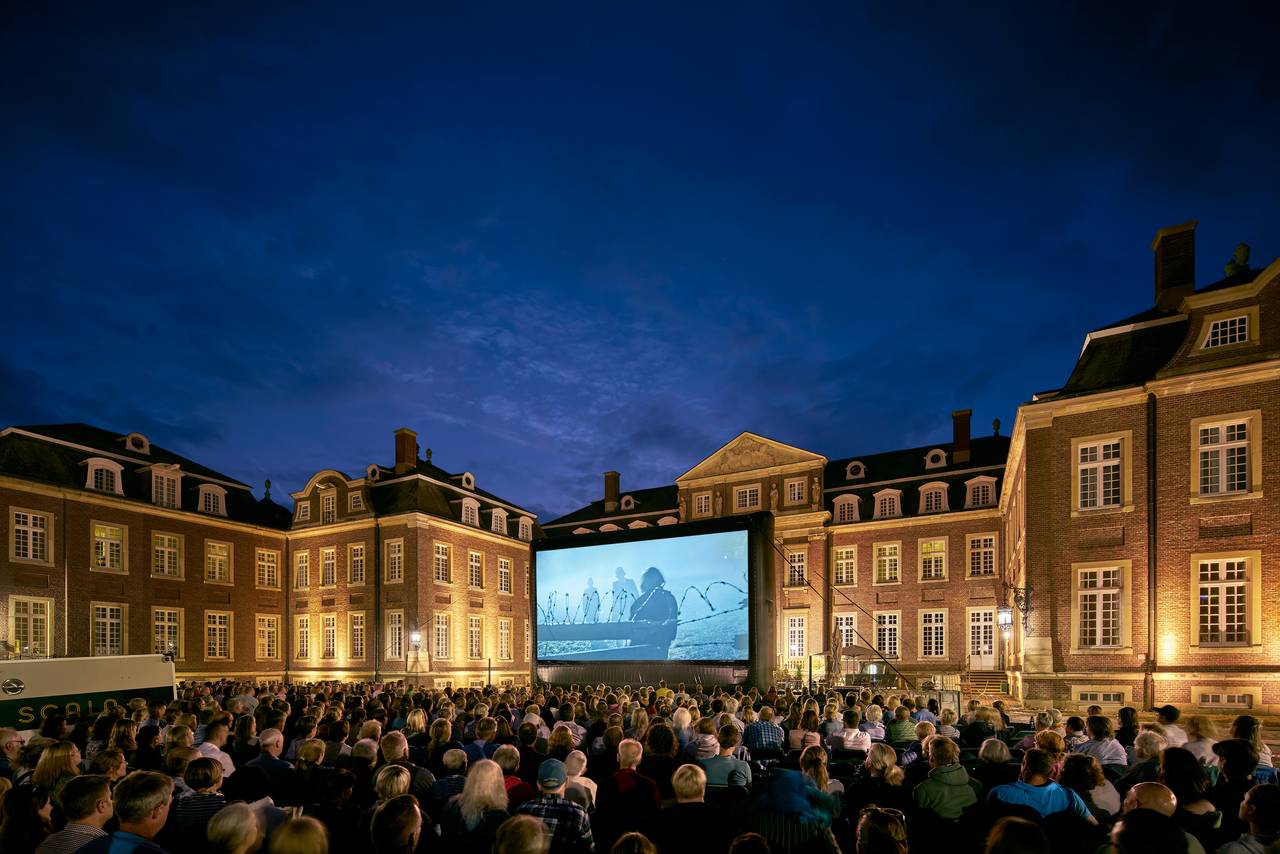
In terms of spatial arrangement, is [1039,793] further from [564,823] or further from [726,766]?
[564,823]

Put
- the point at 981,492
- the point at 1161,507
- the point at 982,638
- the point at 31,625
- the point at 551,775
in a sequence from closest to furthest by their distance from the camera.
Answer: the point at 551,775 → the point at 1161,507 → the point at 31,625 → the point at 982,638 → the point at 981,492

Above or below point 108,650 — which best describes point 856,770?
above

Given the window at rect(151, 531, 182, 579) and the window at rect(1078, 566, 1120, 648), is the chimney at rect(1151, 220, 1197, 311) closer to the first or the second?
the window at rect(1078, 566, 1120, 648)

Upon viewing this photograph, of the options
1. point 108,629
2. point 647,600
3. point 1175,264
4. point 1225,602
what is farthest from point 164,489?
point 1175,264

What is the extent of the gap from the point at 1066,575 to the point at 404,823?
71.8ft

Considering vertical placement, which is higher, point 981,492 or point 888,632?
point 981,492

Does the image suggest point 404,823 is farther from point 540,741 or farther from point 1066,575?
point 1066,575

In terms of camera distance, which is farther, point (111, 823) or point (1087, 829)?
point (111, 823)

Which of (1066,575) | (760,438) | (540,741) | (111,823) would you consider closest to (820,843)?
(111,823)

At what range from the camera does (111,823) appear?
555 centimetres

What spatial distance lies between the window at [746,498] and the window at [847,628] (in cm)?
683

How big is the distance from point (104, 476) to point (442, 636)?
15597 mm

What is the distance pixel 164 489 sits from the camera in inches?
1323

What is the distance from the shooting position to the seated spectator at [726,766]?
Answer: 666 cm
